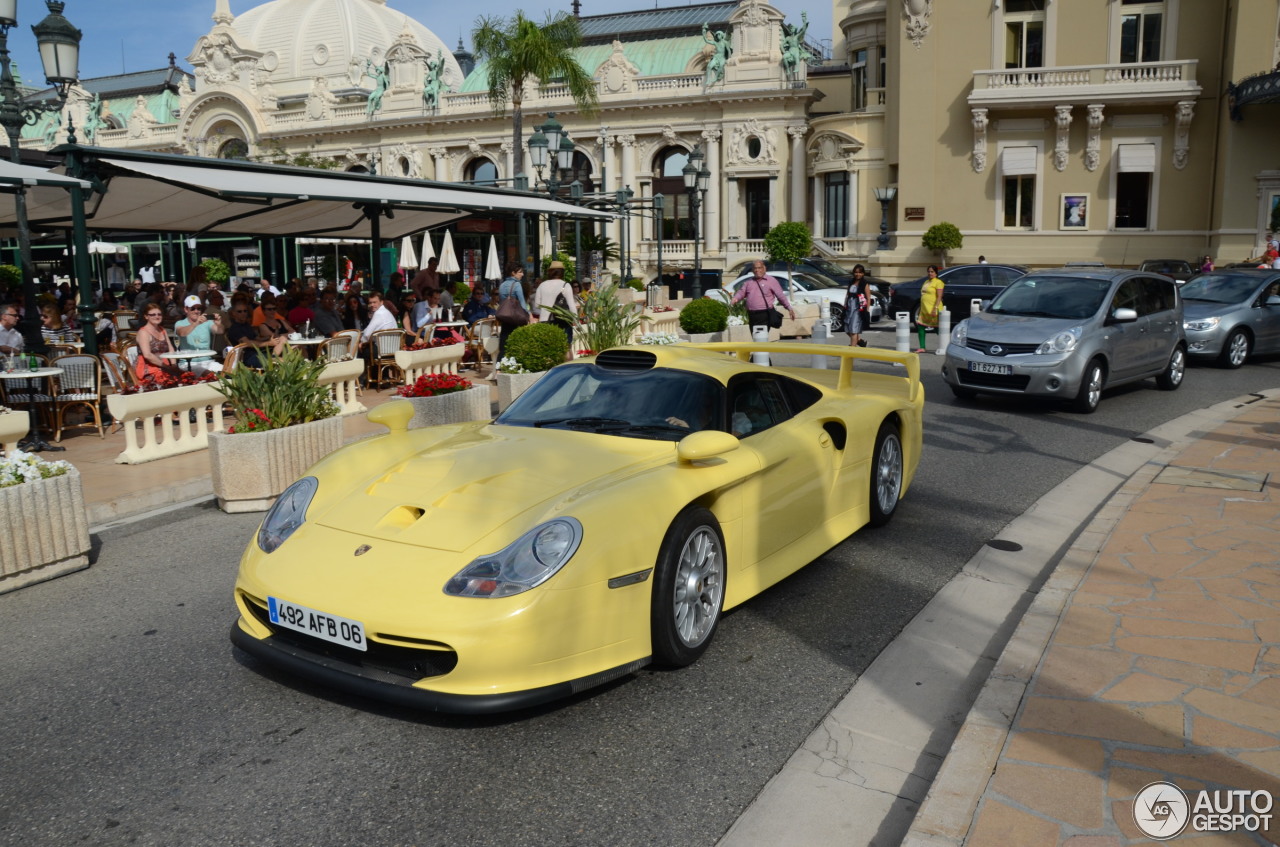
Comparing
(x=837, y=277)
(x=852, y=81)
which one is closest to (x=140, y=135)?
(x=852, y=81)

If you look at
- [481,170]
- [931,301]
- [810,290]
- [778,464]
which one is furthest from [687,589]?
[481,170]

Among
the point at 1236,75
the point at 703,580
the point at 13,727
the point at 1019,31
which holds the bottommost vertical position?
the point at 13,727

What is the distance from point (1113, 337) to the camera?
12.1m

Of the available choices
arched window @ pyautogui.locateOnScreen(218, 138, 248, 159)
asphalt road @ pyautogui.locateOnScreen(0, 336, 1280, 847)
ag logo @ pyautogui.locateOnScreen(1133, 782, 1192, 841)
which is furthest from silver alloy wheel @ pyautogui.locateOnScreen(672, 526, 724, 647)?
arched window @ pyautogui.locateOnScreen(218, 138, 248, 159)

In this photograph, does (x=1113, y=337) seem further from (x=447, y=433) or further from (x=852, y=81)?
(x=852, y=81)

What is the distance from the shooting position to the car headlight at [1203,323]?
52.4 ft

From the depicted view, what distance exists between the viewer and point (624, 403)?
Answer: 5.41 m

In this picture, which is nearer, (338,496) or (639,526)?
(639,526)

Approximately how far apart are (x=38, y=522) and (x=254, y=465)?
183cm

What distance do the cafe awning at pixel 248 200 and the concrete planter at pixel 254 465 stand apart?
5225mm

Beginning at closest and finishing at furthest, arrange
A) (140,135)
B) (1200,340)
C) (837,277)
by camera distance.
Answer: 1. (1200,340)
2. (837,277)
3. (140,135)

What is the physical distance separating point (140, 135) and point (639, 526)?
244 feet

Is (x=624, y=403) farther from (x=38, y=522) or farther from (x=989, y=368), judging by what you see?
(x=989, y=368)

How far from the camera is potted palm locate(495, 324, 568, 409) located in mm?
11305
